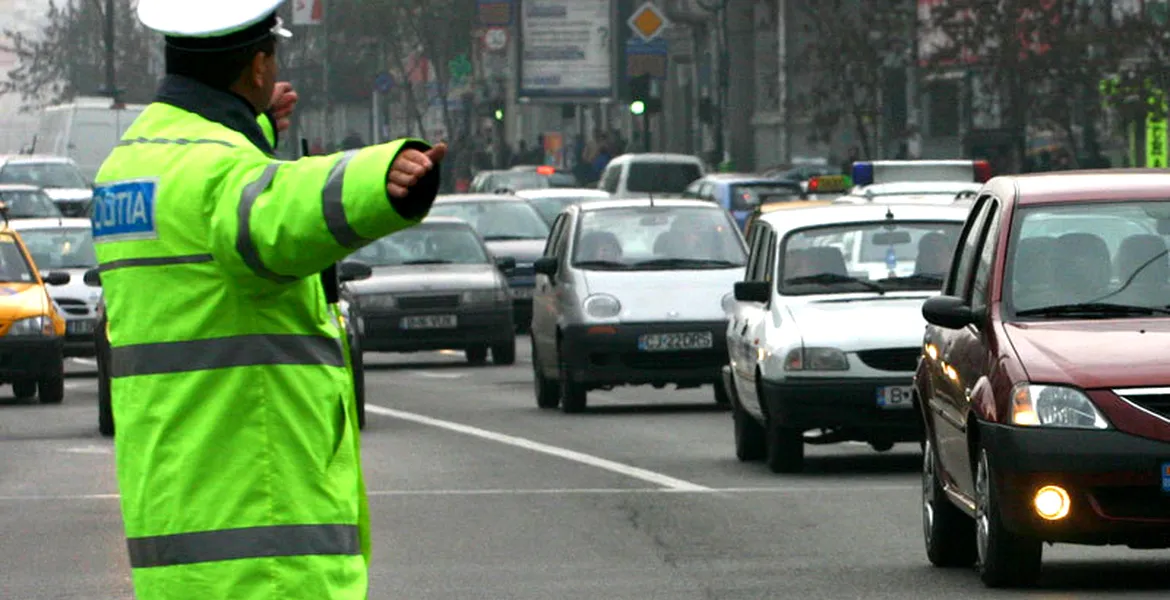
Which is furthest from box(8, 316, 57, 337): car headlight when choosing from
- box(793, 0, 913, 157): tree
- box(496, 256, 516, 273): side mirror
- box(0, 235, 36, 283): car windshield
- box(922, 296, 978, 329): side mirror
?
box(793, 0, 913, 157): tree

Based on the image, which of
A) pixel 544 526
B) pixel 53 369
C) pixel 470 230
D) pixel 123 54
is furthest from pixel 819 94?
pixel 123 54

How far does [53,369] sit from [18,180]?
3056cm

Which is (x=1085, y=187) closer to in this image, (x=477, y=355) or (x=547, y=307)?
(x=547, y=307)

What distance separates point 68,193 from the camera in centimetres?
5328

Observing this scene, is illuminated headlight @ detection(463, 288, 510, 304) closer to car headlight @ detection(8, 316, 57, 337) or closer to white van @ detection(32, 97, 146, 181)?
car headlight @ detection(8, 316, 57, 337)

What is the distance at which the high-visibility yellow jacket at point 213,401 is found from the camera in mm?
4473

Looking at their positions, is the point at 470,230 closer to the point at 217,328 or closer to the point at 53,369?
the point at 53,369

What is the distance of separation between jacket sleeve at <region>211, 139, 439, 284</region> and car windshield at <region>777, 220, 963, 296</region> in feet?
42.7

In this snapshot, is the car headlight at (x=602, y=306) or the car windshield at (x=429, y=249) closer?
the car headlight at (x=602, y=306)

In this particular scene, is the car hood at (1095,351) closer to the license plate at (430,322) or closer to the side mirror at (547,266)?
the side mirror at (547,266)

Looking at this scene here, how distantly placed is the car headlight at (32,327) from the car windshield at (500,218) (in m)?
12.0

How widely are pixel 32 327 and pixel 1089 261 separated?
1488 centimetres

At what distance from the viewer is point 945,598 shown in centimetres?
1062

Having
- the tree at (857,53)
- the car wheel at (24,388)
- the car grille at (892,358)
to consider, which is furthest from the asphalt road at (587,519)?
the tree at (857,53)
